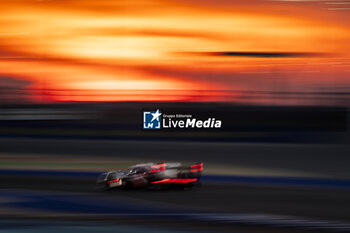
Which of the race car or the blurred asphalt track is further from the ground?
the race car

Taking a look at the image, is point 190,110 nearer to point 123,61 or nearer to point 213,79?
point 213,79

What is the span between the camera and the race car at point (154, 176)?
5309 mm

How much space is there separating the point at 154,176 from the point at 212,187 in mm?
898

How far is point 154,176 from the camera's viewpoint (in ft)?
17.9

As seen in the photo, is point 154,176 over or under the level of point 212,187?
over

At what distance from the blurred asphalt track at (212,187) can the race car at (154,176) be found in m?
0.09

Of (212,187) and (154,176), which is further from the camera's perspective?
(212,187)

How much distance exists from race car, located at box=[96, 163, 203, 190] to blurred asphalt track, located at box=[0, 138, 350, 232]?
0.09m

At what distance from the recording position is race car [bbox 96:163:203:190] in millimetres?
5309

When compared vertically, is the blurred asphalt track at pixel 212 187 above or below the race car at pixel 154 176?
below

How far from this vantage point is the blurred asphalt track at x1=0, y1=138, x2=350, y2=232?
15.5 ft

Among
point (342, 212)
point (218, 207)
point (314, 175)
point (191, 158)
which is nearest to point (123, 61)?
point (191, 158)

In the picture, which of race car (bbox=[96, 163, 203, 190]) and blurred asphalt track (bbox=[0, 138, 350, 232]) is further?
race car (bbox=[96, 163, 203, 190])

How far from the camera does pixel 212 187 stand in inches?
238
